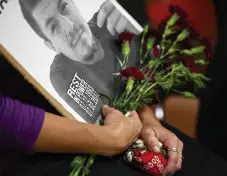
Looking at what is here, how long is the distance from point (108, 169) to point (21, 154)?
0.71 ft

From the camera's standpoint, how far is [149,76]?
44.2 inches

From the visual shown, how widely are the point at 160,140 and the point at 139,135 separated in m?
0.06

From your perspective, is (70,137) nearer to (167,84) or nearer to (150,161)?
(150,161)

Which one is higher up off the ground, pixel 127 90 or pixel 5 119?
pixel 5 119

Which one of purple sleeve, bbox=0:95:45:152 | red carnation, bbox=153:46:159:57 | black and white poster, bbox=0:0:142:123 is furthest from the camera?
red carnation, bbox=153:46:159:57

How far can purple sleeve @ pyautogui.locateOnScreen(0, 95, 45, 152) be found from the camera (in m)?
0.83

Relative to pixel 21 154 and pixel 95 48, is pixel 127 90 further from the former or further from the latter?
pixel 21 154

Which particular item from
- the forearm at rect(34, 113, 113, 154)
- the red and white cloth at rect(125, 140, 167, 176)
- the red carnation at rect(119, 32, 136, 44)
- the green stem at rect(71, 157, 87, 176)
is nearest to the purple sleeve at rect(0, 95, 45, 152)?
the forearm at rect(34, 113, 113, 154)

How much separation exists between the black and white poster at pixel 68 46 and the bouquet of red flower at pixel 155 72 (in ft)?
0.17

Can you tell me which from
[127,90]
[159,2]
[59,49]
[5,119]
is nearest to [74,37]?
[59,49]

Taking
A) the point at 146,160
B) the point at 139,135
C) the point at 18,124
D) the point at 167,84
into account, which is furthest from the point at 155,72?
the point at 18,124

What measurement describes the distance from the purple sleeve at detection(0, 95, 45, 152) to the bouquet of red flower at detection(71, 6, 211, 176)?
0.14 meters

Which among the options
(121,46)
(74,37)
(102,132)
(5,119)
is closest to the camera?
(5,119)

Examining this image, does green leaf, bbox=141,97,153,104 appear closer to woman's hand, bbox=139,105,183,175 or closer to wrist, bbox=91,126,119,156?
woman's hand, bbox=139,105,183,175
